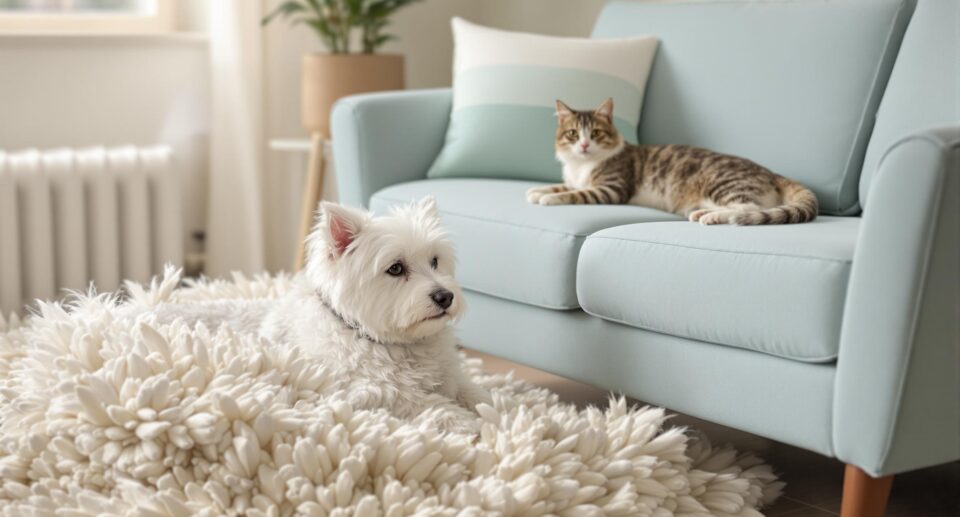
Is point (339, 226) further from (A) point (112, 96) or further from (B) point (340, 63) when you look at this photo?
(A) point (112, 96)

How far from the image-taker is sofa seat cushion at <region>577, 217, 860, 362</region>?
1.69 meters

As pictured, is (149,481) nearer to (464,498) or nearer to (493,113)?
(464,498)

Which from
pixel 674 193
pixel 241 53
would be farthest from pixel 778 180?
pixel 241 53

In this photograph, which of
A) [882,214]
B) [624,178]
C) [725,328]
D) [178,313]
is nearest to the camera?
[882,214]

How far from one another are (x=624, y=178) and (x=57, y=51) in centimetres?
197

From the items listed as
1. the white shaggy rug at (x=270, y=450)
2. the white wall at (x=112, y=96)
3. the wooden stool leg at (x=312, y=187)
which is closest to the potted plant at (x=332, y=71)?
the wooden stool leg at (x=312, y=187)

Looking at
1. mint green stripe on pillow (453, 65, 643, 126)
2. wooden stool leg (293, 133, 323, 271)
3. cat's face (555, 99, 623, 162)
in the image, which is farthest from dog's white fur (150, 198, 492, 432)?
wooden stool leg (293, 133, 323, 271)

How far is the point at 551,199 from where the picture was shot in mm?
2354

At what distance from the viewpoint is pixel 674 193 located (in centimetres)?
241

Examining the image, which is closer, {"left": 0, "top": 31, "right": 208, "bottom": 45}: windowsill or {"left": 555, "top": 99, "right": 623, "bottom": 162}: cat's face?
{"left": 555, "top": 99, "right": 623, "bottom": 162}: cat's face

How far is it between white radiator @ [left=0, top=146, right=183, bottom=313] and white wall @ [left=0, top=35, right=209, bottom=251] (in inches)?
6.7

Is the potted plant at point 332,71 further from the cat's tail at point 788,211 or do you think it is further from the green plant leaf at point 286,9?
the cat's tail at point 788,211

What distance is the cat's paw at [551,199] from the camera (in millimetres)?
2352

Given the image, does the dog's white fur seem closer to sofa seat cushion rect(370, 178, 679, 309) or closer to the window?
sofa seat cushion rect(370, 178, 679, 309)
